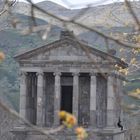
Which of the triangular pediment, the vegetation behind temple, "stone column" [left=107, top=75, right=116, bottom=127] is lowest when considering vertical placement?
"stone column" [left=107, top=75, right=116, bottom=127]

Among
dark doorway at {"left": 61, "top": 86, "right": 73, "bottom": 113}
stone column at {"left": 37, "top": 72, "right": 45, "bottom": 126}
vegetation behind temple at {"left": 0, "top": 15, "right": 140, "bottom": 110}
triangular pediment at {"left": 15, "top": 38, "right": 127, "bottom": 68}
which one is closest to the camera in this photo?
triangular pediment at {"left": 15, "top": 38, "right": 127, "bottom": 68}

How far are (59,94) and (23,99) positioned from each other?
251 cm

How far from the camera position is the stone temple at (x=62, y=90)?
40531 millimetres

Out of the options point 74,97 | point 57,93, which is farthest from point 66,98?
point 57,93

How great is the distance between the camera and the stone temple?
40531 mm

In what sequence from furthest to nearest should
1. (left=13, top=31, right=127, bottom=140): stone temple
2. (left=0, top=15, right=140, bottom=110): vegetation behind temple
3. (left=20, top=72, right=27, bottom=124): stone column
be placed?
(left=0, top=15, right=140, bottom=110): vegetation behind temple
(left=20, top=72, right=27, bottom=124): stone column
(left=13, top=31, right=127, bottom=140): stone temple

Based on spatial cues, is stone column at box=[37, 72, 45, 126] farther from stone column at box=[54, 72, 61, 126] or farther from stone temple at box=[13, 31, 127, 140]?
stone column at box=[54, 72, 61, 126]

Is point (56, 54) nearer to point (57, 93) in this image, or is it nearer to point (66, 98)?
point (57, 93)

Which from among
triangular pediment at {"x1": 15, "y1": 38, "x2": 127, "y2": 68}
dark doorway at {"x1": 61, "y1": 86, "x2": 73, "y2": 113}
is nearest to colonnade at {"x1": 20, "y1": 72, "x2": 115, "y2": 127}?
triangular pediment at {"x1": 15, "y1": 38, "x2": 127, "y2": 68}

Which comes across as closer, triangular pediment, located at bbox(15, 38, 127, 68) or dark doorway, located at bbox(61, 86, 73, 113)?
triangular pediment, located at bbox(15, 38, 127, 68)

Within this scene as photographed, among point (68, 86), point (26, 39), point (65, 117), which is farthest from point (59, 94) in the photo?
point (26, 39)

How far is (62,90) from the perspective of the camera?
142 feet

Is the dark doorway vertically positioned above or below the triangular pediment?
below

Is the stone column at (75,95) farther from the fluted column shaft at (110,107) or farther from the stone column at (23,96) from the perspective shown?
the stone column at (23,96)
